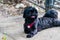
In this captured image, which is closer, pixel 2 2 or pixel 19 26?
pixel 19 26

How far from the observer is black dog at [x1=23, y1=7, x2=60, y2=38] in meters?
4.13

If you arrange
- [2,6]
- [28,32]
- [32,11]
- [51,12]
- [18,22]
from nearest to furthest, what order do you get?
[32,11] < [28,32] < [51,12] < [18,22] < [2,6]

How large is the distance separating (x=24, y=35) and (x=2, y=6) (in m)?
2.58

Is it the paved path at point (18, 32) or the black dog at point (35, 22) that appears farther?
the paved path at point (18, 32)

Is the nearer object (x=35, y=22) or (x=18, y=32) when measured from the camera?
(x=35, y=22)

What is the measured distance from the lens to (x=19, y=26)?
4926 mm

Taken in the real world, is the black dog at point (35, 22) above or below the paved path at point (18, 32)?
above

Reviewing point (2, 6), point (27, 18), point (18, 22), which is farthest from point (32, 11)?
point (2, 6)

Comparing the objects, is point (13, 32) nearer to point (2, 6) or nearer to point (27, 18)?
point (27, 18)

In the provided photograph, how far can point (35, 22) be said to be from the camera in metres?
4.33

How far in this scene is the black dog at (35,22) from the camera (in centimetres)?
413

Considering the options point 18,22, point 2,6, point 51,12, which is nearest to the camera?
point 51,12

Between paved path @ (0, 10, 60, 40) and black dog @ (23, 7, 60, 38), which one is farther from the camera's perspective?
paved path @ (0, 10, 60, 40)

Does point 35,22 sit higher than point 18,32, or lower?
higher
